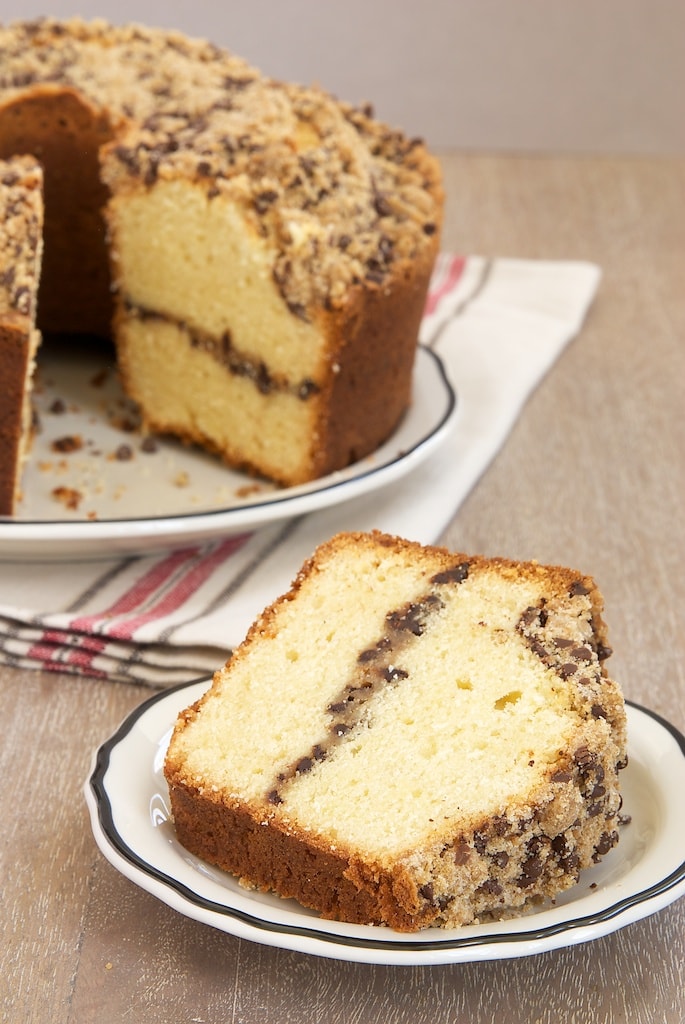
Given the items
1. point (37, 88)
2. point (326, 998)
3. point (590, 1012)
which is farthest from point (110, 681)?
point (37, 88)

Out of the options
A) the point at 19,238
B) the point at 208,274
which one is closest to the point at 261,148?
the point at 208,274

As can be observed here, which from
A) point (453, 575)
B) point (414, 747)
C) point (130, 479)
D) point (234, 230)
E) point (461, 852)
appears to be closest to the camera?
point (461, 852)

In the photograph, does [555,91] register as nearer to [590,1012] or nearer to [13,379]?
[13,379]

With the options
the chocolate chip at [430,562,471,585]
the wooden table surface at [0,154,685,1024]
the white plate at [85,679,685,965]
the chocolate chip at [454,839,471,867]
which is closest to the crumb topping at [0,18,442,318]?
the wooden table surface at [0,154,685,1024]

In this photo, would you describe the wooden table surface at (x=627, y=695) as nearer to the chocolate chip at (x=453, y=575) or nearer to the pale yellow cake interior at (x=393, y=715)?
the pale yellow cake interior at (x=393, y=715)

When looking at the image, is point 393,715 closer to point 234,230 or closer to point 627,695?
point 627,695

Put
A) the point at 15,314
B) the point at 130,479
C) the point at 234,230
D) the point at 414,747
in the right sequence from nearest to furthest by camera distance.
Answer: the point at 414,747
the point at 15,314
the point at 234,230
the point at 130,479

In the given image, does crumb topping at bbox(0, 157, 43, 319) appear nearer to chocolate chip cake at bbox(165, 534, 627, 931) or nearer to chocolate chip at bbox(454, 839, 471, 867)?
chocolate chip cake at bbox(165, 534, 627, 931)

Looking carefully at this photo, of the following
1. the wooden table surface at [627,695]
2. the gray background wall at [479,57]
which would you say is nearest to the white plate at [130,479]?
the wooden table surface at [627,695]
